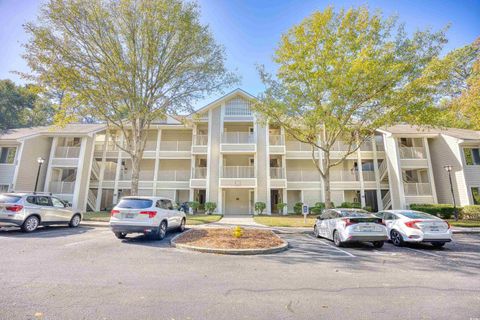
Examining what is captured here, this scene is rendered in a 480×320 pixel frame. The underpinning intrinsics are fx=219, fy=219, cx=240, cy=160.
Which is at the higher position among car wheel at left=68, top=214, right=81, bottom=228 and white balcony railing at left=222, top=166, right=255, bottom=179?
white balcony railing at left=222, top=166, right=255, bottom=179

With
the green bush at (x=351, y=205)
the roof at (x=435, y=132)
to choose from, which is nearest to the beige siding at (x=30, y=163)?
the green bush at (x=351, y=205)

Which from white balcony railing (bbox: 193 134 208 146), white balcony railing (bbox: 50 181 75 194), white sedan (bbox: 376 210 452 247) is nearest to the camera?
white sedan (bbox: 376 210 452 247)

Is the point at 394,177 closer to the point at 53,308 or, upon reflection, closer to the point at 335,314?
the point at 335,314

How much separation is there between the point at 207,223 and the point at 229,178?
6873 mm

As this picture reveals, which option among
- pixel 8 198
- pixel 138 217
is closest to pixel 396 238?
pixel 138 217

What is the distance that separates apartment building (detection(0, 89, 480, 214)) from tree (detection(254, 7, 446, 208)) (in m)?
6.52

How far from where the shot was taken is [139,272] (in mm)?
5055

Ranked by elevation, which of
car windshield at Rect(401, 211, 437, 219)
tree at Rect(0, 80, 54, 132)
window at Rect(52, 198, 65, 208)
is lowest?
car windshield at Rect(401, 211, 437, 219)

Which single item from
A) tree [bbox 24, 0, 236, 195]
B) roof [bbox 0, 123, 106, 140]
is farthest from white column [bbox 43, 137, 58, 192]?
tree [bbox 24, 0, 236, 195]

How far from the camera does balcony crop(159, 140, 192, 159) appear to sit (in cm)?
2241

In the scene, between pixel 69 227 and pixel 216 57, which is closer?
pixel 69 227

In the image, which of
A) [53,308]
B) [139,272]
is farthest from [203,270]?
[53,308]

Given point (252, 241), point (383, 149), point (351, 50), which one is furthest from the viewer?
point (383, 149)

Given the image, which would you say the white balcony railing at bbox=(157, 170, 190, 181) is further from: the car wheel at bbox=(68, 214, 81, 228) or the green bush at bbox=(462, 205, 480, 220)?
the green bush at bbox=(462, 205, 480, 220)
